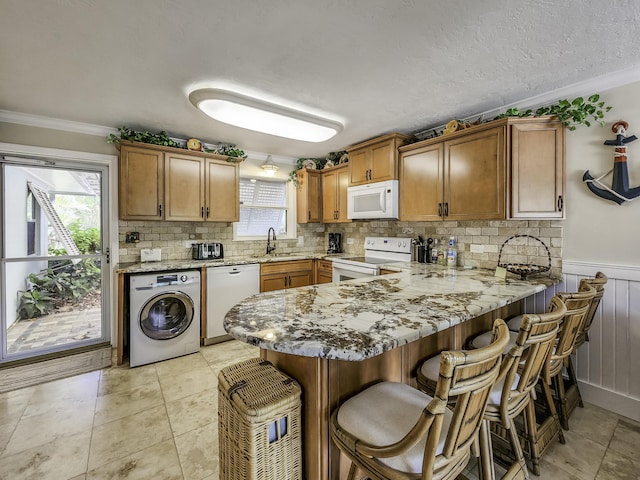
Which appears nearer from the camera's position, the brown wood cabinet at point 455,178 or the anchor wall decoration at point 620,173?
the anchor wall decoration at point 620,173

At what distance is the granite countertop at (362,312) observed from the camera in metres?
1.02

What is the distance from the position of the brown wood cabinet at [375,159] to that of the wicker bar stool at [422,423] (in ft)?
8.46

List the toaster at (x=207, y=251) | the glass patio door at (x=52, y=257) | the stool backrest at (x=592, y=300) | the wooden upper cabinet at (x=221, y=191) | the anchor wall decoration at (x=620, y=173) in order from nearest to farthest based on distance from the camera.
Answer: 1. the stool backrest at (x=592, y=300)
2. the anchor wall decoration at (x=620, y=173)
3. the glass patio door at (x=52, y=257)
4. the wooden upper cabinet at (x=221, y=191)
5. the toaster at (x=207, y=251)

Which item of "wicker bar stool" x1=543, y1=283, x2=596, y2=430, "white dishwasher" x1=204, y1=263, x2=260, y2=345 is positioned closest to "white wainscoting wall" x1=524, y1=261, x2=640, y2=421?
"wicker bar stool" x1=543, y1=283, x2=596, y2=430

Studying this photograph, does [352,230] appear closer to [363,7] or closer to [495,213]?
[495,213]

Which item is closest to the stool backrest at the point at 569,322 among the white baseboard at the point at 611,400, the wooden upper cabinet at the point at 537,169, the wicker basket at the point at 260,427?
the wooden upper cabinet at the point at 537,169

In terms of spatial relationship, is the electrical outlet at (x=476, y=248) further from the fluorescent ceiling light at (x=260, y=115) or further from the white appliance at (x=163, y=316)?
the white appliance at (x=163, y=316)

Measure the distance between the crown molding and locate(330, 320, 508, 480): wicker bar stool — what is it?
3.63 meters

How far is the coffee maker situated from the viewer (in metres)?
4.61

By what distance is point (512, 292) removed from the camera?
1.82 meters

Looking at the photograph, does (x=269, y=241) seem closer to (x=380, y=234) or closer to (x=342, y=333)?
(x=380, y=234)

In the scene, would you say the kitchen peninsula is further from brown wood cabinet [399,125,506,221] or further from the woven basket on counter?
brown wood cabinet [399,125,506,221]

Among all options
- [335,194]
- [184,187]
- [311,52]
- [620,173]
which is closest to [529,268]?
[620,173]

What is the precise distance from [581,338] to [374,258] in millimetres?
2216
